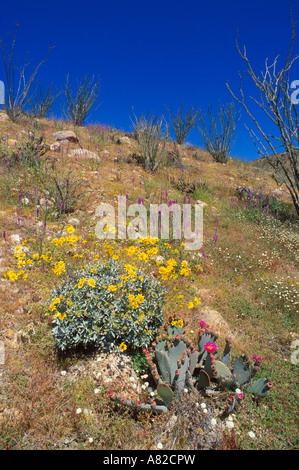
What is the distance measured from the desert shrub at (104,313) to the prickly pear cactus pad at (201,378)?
0.26 meters

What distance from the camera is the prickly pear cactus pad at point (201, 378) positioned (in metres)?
1.73

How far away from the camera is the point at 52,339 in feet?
7.07

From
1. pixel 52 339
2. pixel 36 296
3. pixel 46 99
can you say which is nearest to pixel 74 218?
pixel 36 296

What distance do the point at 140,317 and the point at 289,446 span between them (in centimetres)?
132

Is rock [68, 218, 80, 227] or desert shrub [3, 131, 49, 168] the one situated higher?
desert shrub [3, 131, 49, 168]

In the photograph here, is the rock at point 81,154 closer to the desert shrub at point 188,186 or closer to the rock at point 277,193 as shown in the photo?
the desert shrub at point 188,186

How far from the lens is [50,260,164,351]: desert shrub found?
2.01 meters

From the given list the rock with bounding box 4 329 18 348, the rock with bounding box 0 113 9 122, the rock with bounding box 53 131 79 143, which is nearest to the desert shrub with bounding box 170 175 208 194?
the rock with bounding box 53 131 79 143

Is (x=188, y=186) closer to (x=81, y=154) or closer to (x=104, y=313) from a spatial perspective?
(x=81, y=154)

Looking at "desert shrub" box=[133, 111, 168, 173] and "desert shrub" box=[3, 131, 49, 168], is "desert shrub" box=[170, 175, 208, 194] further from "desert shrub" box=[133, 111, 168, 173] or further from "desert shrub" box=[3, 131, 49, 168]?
"desert shrub" box=[3, 131, 49, 168]

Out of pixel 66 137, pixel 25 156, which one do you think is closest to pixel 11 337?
pixel 25 156

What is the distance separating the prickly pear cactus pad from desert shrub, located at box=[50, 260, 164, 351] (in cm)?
26

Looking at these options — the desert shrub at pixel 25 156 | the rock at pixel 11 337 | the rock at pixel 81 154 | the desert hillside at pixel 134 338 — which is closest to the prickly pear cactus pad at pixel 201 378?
the desert hillside at pixel 134 338
